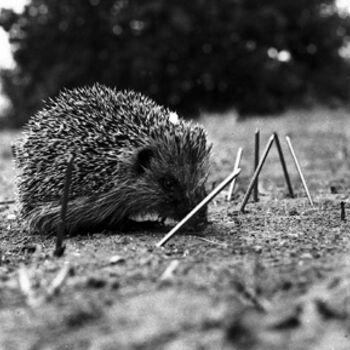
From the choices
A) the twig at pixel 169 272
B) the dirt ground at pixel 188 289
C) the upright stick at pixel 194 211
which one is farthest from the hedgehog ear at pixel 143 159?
the twig at pixel 169 272

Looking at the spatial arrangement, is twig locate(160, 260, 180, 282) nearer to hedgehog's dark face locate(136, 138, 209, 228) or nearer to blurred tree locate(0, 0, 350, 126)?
hedgehog's dark face locate(136, 138, 209, 228)

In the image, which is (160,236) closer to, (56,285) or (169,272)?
(169,272)

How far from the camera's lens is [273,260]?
3934 mm

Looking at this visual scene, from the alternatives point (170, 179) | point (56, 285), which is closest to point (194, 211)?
point (170, 179)

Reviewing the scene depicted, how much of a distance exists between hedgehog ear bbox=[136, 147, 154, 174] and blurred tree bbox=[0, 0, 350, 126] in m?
21.7

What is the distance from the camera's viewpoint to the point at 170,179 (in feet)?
18.5

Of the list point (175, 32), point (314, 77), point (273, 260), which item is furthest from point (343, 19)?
point (273, 260)

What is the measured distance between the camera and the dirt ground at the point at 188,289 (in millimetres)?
2662

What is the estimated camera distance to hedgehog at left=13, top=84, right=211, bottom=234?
5609 mm

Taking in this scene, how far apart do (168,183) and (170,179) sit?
0.13ft

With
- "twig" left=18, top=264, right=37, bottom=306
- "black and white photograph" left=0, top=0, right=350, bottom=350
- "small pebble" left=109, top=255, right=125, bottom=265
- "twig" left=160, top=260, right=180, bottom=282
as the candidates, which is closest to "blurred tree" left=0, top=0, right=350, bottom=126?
"black and white photograph" left=0, top=0, right=350, bottom=350

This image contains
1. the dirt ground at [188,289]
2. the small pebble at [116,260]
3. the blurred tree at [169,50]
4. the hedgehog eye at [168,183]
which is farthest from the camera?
the blurred tree at [169,50]

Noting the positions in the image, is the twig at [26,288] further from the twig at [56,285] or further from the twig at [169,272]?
the twig at [169,272]

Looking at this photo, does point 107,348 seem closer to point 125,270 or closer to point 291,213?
point 125,270
